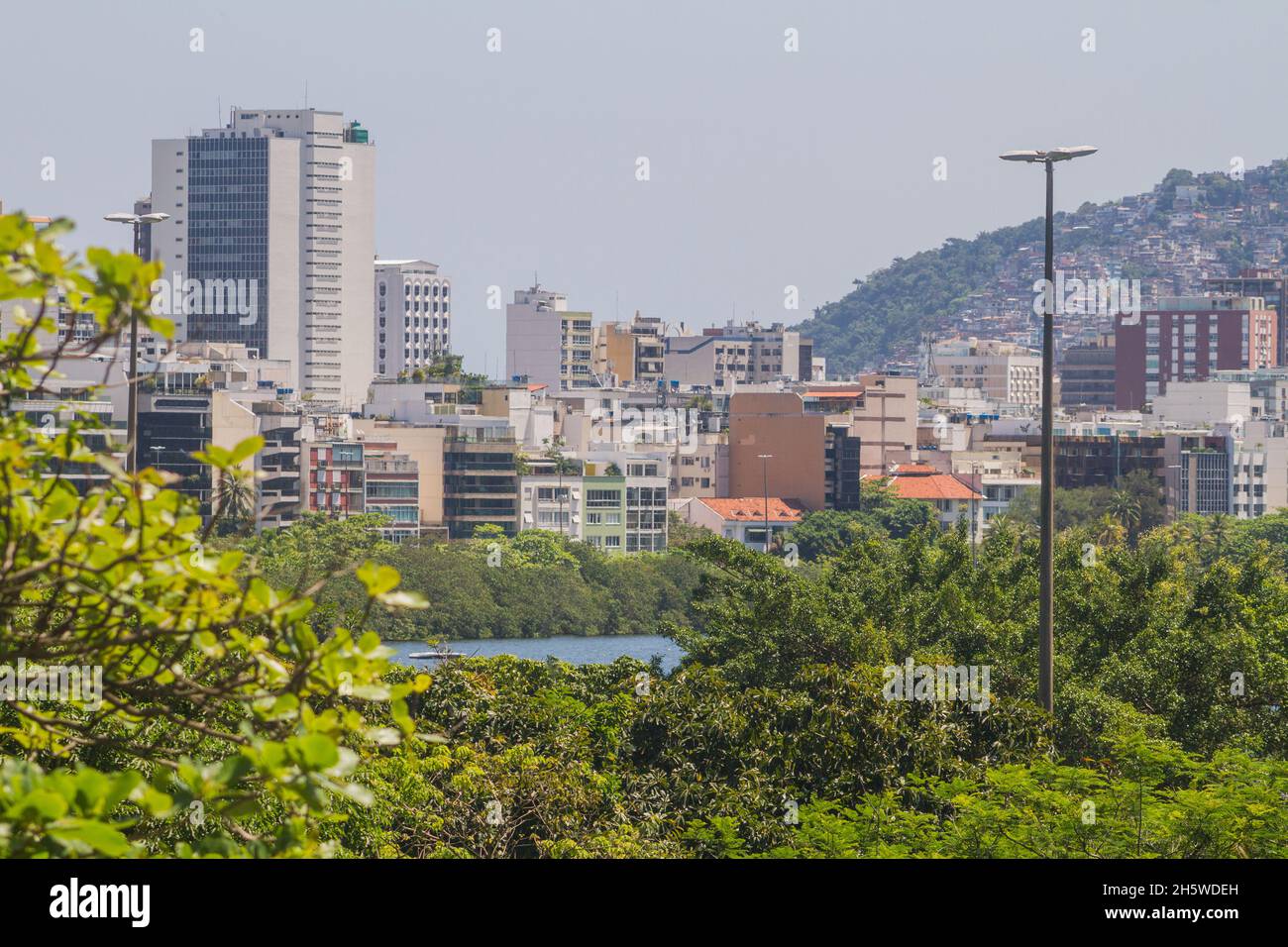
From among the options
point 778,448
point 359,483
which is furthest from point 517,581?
point 778,448

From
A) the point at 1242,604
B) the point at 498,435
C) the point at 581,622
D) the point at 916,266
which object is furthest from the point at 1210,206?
the point at 1242,604

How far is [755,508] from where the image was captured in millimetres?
66000

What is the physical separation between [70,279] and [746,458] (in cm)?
6798

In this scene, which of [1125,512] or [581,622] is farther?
[1125,512]

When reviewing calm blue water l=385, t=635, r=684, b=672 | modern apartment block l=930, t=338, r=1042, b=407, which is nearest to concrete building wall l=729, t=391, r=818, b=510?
calm blue water l=385, t=635, r=684, b=672

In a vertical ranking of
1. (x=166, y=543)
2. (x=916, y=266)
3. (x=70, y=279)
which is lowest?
(x=166, y=543)

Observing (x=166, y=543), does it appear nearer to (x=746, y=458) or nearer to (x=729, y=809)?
(x=729, y=809)

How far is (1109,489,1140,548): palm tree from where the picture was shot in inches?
2472

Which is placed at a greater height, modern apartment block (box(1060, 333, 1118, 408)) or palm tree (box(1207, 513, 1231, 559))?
modern apartment block (box(1060, 333, 1118, 408))

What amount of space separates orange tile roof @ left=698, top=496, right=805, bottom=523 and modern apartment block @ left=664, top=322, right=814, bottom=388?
38520 millimetres

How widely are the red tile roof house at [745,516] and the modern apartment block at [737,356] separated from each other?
39.0m

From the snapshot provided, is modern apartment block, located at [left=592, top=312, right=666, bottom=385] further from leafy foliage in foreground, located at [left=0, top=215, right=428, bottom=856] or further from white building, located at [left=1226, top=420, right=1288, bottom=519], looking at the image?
leafy foliage in foreground, located at [left=0, top=215, right=428, bottom=856]

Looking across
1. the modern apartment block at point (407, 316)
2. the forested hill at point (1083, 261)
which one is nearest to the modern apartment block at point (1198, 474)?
the modern apartment block at point (407, 316)
